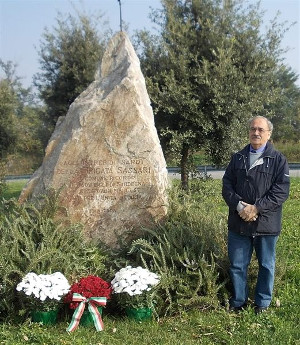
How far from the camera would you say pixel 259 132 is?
17.2ft

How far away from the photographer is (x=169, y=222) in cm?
646

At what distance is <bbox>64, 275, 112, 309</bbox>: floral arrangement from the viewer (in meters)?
5.22

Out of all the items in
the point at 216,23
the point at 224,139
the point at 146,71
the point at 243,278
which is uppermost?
the point at 216,23

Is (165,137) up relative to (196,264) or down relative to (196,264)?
up

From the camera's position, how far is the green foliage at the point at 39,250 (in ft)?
18.1

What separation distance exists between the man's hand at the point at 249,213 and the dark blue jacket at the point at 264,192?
5 cm

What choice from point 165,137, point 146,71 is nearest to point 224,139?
point 165,137

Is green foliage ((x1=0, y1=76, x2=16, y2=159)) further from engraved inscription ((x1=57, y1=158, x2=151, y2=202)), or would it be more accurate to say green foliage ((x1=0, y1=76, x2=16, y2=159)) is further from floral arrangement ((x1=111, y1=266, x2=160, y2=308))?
floral arrangement ((x1=111, y1=266, x2=160, y2=308))

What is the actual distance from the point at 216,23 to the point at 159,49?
153 cm

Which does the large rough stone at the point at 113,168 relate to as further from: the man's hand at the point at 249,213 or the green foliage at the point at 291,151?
the green foliage at the point at 291,151

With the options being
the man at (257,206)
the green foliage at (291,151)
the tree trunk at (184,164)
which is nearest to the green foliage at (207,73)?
the tree trunk at (184,164)

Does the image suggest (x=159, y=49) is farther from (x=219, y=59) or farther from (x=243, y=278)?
(x=243, y=278)

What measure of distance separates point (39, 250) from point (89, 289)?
1009 mm

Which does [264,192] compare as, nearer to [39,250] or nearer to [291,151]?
[39,250]
